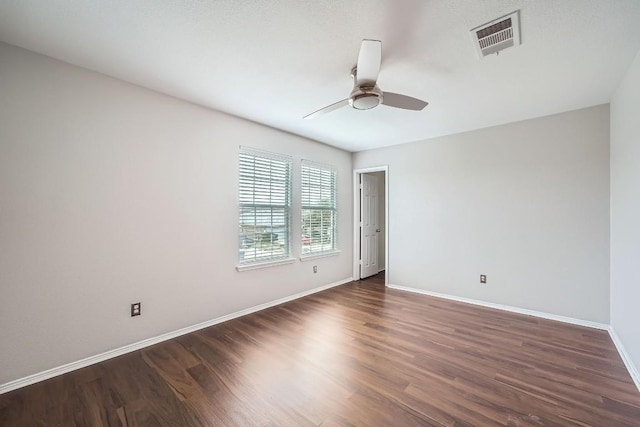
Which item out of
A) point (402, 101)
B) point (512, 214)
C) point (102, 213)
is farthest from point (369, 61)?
point (512, 214)

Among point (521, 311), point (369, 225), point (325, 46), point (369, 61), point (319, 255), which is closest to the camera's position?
point (369, 61)

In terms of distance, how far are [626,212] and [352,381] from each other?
2.81 metres

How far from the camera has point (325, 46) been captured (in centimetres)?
195

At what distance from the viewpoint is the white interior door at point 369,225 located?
5.24 metres

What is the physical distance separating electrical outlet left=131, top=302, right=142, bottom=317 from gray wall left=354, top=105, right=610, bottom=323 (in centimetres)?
373

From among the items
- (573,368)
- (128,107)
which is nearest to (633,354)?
(573,368)

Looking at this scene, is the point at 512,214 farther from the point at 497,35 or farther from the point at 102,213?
the point at 102,213

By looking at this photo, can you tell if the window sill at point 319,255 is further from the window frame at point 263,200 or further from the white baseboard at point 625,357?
the white baseboard at point 625,357

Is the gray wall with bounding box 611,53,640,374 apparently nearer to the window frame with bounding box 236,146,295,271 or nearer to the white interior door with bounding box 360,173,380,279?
the white interior door with bounding box 360,173,380,279

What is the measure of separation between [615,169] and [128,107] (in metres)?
4.87

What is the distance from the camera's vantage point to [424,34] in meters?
1.81

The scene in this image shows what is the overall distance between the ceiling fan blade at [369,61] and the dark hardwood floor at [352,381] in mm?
2284

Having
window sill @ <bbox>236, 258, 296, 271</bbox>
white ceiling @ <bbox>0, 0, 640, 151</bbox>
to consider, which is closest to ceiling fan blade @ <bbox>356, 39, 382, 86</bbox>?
white ceiling @ <bbox>0, 0, 640, 151</bbox>

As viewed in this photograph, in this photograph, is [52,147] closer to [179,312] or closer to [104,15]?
[104,15]
